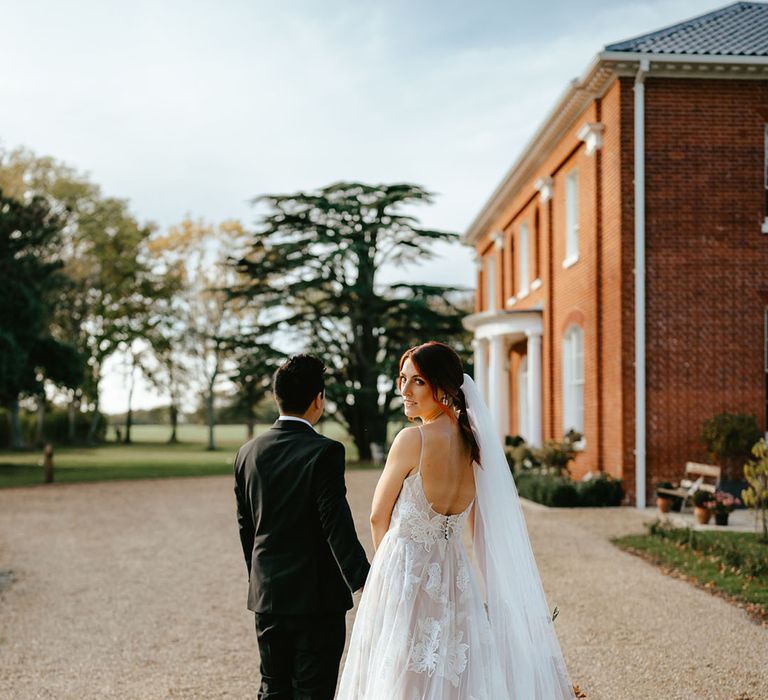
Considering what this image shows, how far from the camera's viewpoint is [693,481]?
16531 millimetres

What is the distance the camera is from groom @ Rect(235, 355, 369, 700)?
378 centimetres

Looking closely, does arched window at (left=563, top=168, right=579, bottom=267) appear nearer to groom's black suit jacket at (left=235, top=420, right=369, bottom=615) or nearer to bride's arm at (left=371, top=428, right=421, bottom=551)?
bride's arm at (left=371, top=428, right=421, bottom=551)

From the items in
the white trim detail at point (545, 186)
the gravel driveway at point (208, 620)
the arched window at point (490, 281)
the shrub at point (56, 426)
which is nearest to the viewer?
the gravel driveway at point (208, 620)

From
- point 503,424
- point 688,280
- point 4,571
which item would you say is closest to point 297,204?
point 503,424

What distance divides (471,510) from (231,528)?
11.0 metres

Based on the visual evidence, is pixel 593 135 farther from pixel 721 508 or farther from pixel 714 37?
pixel 721 508

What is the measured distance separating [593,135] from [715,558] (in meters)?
9.47

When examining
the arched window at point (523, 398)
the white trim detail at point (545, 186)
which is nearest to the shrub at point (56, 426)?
the arched window at point (523, 398)

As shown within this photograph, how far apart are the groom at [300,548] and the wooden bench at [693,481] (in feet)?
38.4

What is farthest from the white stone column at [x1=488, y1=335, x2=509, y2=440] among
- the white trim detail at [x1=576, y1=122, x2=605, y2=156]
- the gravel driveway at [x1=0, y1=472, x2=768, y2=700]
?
the gravel driveway at [x1=0, y1=472, x2=768, y2=700]

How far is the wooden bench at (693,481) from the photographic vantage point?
1474 centimetres

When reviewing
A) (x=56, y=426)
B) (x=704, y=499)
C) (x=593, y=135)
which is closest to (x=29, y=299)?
(x=593, y=135)

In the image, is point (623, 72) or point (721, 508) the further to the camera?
point (623, 72)

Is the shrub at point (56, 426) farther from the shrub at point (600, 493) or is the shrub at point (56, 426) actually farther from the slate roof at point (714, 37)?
the slate roof at point (714, 37)
